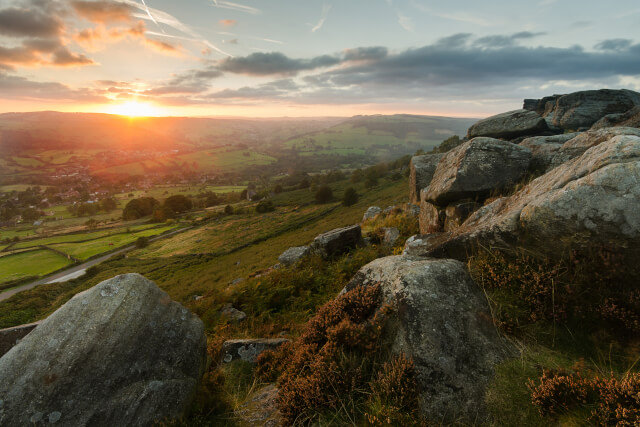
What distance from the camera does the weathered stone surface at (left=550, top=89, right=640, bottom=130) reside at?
87.9ft

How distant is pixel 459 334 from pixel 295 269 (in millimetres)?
11396

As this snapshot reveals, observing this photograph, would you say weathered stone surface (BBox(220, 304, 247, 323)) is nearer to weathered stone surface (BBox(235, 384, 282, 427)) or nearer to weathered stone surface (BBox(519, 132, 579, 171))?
weathered stone surface (BBox(235, 384, 282, 427))

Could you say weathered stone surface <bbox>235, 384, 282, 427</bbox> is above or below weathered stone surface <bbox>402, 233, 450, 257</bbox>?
below

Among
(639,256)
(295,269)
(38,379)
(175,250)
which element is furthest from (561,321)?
(175,250)

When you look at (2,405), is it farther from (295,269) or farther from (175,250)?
(175,250)

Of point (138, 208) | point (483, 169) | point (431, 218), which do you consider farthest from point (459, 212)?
point (138, 208)

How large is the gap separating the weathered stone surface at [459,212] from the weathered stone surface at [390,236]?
14.5ft

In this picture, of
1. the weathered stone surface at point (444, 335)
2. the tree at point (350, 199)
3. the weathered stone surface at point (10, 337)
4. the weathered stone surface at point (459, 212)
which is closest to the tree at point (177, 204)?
the tree at point (350, 199)

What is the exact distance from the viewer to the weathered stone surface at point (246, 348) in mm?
7392

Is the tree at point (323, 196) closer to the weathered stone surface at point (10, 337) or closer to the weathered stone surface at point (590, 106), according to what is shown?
the weathered stone surface at point (590, 106)

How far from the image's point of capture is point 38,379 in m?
4.48

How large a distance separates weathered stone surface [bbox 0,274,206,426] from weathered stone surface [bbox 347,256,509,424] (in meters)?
4.35

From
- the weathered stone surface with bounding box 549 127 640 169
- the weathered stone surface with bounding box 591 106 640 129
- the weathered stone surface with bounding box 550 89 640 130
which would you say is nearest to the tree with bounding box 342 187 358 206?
the weathered stone surface with bounding box 550 89 640 130

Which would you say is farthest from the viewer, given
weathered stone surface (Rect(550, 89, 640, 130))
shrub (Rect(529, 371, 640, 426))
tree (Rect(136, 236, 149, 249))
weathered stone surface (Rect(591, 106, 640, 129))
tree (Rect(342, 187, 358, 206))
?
tree (Rect(136, 236, 149, 249))
